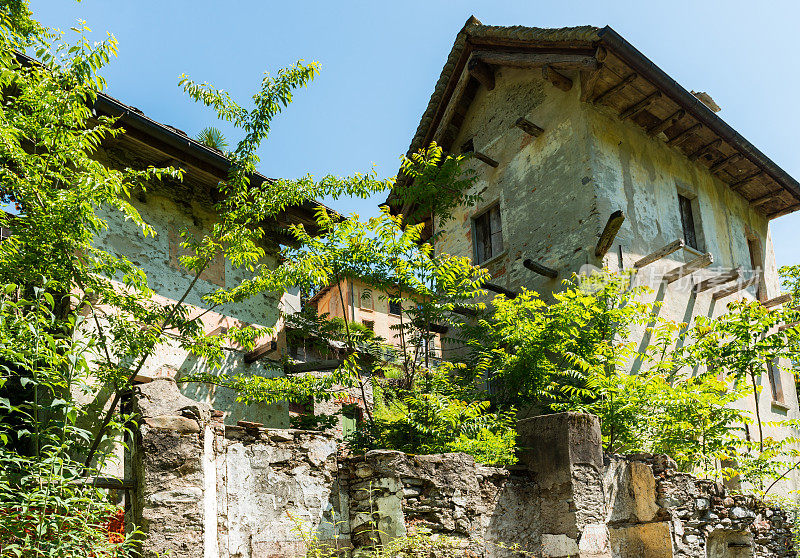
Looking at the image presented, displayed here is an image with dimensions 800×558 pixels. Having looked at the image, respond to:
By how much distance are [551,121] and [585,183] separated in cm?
172

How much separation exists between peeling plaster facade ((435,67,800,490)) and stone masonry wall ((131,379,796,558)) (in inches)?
184

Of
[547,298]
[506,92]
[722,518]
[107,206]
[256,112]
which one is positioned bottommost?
[722,518]

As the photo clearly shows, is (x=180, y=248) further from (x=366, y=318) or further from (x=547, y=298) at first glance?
(x=366, y=318)

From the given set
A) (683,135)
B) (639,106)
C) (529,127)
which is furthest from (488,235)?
(683,135)

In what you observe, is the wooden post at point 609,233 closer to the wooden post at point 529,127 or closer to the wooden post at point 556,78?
the wooden post at point 529,127

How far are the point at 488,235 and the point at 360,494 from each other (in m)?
8.21

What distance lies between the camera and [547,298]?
12211 mm

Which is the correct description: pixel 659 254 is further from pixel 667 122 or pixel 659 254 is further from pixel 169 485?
pixel 169 485

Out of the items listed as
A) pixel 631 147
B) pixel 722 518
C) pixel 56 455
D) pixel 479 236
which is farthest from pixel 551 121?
pixel 56 455

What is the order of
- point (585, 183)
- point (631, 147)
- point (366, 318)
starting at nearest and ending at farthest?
point (585, 183) → point (631, 147) → point (366, 318)

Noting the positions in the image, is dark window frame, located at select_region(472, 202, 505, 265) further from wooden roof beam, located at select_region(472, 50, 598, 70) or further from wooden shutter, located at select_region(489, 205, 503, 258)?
wooden roof beam, located at select_region(472, 50, 598, 70)

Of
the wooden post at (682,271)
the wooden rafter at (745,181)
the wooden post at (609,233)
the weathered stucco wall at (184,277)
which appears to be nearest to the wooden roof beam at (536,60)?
the wooden post at (609,233)

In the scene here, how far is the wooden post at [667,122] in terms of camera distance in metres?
12.9

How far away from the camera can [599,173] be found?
12.1 m
